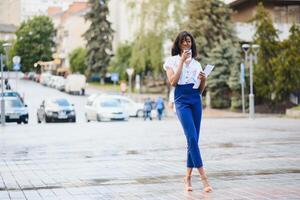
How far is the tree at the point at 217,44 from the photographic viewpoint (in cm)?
5178

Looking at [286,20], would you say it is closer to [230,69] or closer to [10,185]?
[230,69]

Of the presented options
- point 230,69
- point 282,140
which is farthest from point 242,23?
point 282,140

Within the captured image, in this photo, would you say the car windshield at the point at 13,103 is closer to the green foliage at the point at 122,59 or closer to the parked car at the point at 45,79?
the green foliage at the point at 122,59

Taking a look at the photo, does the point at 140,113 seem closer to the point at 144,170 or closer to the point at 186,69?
the point at 144,170

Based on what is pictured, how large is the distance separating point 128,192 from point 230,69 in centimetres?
4423

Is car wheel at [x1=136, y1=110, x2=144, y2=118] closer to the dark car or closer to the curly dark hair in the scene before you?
the dark car

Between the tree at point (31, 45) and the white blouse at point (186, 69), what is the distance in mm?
44680

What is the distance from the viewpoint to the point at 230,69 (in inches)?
2030

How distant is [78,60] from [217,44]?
48427mm

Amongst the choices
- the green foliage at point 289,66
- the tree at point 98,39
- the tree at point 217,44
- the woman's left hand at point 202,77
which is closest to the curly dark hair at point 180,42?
the woman's left hand at point 202,77

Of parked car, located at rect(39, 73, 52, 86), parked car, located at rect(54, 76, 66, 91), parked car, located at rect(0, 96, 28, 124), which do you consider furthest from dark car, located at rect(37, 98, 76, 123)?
parked car, located at rect(39, 73, 52, 86)

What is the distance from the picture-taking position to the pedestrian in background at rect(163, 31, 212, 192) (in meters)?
7.84

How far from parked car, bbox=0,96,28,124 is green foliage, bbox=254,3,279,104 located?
1804 centimetres

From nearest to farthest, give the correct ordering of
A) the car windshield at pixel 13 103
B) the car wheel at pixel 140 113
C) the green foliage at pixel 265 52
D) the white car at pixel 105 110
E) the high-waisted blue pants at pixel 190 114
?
the high-waisted blue pants at pixel 190 114
the car windshield at pixel 13 103
the white car at pixel 105 110
the green foliage at pixel 265 52
the car wheel at pixel 140 113
